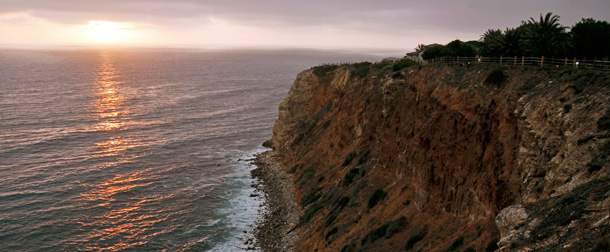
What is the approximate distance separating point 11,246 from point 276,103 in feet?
285

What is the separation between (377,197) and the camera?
4412cm

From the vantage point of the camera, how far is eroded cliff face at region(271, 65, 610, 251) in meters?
19.2

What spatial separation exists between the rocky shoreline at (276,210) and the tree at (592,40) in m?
33.3

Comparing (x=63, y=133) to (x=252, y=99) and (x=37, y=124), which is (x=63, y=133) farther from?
(x=252, y=99)

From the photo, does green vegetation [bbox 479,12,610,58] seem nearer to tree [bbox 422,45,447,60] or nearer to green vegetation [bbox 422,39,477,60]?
green vegetation [bbox 422,39,477,60]

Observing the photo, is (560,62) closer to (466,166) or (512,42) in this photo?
(512,42)

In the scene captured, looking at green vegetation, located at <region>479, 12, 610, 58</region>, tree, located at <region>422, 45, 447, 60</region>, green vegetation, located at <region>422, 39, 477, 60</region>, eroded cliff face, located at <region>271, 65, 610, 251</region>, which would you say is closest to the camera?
eroded cliff face, located at <region>271, 65, 610, 251</region>

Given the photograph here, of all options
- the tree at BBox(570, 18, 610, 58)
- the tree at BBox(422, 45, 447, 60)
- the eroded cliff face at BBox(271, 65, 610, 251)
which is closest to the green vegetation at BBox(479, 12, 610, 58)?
the tree at BBox(570, 18, 610, 58)

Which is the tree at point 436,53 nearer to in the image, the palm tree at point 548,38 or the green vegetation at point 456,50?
the green vegetation at point 456,50

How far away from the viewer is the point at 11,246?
4566 cm

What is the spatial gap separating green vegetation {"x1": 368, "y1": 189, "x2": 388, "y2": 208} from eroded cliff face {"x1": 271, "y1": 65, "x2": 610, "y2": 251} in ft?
0.36

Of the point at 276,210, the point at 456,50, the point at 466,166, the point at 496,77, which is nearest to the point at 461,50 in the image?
the point at 456,50

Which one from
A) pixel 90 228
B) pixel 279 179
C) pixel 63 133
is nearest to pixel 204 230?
pixel 90 228

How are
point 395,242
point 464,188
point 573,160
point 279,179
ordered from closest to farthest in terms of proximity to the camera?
point 573,160 < point 464,188 < point 395,242 < point 279,179
